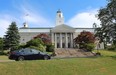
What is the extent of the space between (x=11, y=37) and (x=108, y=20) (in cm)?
4294

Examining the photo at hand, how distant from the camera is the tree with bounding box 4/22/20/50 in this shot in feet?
261

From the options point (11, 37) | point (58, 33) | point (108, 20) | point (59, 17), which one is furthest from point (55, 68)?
point (59, 17)

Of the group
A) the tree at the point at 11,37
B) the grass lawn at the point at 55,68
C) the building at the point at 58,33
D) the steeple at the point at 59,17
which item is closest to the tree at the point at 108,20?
the grass lawn at the point at 55,68

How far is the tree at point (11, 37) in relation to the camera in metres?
79.7

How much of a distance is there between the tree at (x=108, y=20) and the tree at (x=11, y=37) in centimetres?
3941

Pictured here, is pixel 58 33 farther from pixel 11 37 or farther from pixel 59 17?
pixel 11 37

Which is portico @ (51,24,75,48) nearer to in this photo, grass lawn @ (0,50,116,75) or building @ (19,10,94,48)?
building @ (19,10,94,48)

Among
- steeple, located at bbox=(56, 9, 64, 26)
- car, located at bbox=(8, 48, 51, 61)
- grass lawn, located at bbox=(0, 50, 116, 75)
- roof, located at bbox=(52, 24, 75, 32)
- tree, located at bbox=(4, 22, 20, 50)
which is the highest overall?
steeple, located at bbox=(56, 9, 64, 26)

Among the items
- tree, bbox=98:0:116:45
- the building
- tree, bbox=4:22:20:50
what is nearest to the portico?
the building

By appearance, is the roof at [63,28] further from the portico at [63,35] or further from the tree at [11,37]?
the tree at [11,37]

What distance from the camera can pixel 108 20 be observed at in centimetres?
4441

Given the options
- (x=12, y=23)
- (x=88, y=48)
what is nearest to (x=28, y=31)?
(x=12, y=23)

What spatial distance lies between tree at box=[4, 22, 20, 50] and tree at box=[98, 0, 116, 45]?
129ft

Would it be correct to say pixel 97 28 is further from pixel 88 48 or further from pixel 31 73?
pixel 88 48
